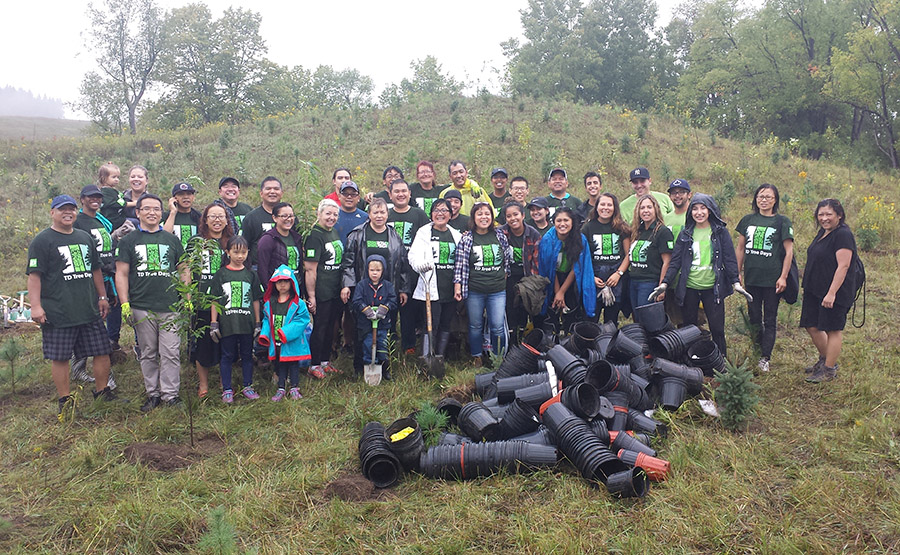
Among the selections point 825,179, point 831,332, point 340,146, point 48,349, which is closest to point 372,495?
point 48,349

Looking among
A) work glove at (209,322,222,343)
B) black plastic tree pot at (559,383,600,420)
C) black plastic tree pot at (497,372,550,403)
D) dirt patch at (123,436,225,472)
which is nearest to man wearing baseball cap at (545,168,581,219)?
black plastic tree pot at (497,372,550,403)

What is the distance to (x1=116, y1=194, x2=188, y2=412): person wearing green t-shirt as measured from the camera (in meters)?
5.25

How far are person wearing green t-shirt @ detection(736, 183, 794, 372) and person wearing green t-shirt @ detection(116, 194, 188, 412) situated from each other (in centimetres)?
602

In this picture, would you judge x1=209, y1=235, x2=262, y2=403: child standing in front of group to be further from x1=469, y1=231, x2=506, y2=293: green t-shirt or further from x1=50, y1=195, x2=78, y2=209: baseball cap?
x1=469, y1=231, x2=506, y2=293: green t-shirt

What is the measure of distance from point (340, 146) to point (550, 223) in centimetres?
1076

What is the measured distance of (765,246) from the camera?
19.4ft

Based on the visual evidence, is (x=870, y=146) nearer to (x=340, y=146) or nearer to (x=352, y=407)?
(x=340, y=146)

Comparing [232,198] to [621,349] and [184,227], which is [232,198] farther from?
[621,349]

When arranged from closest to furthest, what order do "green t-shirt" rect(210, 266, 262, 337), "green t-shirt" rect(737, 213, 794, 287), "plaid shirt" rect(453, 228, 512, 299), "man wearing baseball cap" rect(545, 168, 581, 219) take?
1. "green t-shirt" rect(210, 266, 262, 337)
2. "green t-shirt" rect(737, 213, 794, 287)
3. "plaid shirt" rect(453, 228, 512, 299)
4. "man wearing baseball cap" rect(545, 168, 581, 219)

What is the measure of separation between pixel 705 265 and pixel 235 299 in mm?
4887

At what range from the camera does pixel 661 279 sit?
236 inches

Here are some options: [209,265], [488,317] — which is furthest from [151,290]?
[488,317]

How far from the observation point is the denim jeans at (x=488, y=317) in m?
6.20

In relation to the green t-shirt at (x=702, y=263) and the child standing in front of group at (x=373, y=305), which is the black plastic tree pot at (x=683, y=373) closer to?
the green t-shirt at (x=702, y=263)
